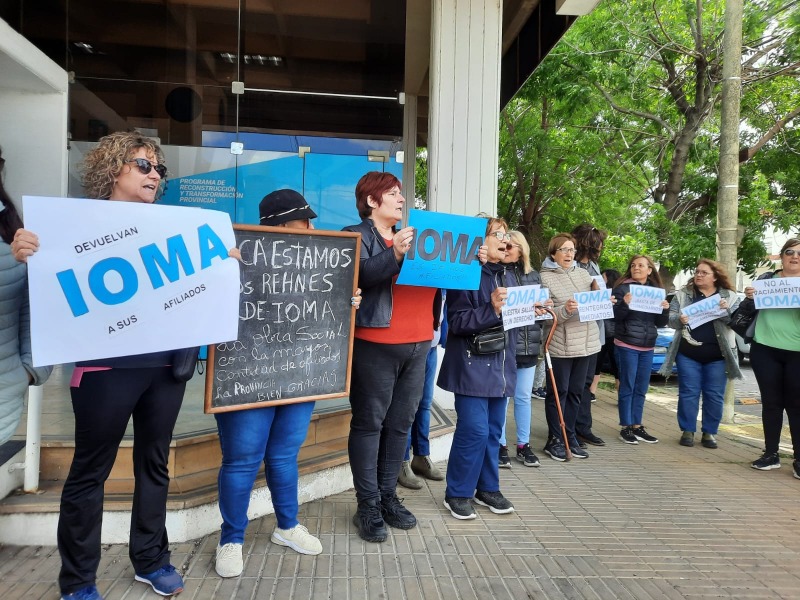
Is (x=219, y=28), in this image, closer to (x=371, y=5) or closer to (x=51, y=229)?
(x=371, y=5)

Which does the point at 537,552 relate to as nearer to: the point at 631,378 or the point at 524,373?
the point at 524,373

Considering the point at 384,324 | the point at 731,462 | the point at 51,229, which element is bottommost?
the point at 731,462

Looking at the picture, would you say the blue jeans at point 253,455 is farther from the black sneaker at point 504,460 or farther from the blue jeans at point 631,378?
the blue jeans at point 631,378

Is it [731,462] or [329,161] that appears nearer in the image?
[731,462]

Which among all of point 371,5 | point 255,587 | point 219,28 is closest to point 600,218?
point 371,5

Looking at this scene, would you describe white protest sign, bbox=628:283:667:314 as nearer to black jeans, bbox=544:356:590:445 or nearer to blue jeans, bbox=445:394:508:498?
black jeans, bbox=544:356:590:445

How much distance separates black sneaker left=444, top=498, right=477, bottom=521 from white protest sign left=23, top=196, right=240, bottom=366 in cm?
201

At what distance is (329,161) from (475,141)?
2.44 m

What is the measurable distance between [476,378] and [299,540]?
1.45 meters

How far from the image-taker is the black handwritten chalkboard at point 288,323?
3.15 metres

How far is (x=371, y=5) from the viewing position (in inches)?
331

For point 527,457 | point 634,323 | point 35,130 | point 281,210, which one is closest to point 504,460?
point 527,457

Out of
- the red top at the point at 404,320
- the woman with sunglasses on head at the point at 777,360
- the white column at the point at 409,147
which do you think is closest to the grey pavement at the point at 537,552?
the woman with sunglasses on head at the point at 777,360

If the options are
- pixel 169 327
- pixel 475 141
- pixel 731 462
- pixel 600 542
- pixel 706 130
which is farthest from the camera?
pixel 706 130
